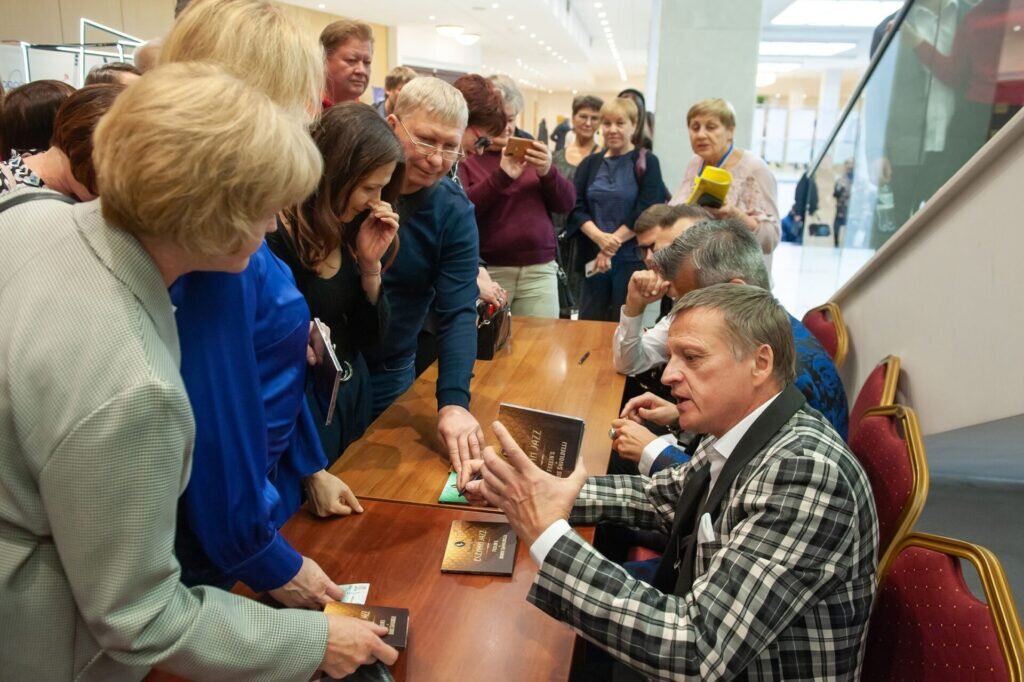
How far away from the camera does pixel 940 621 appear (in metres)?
1.10

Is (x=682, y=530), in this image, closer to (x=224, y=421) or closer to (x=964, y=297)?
(x=224, y=421)

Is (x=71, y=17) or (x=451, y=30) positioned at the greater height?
(x=451, y=30)

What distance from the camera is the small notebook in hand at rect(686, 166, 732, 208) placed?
342 cm

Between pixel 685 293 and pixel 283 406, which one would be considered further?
pixel 685 293

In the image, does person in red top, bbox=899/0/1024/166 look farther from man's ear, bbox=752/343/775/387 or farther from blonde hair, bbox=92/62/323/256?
blonde hair, bbox=92/62/323/256

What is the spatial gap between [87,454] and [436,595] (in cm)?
73

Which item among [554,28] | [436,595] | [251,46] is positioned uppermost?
[554,28]

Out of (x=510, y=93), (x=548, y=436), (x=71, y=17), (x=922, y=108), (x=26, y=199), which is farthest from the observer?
(x=71, y=17)

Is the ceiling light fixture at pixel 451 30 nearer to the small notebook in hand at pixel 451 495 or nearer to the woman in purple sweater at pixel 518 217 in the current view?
the woman in purple sweater at pixel 518 217

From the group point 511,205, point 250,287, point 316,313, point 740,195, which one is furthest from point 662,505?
point 740,195

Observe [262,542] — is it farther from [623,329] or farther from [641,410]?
[623,329]

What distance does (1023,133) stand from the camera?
164 centimetres

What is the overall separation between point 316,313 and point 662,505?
923 millimetres

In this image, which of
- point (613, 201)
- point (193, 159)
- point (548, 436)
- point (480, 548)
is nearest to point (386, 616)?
point (480, 548)
